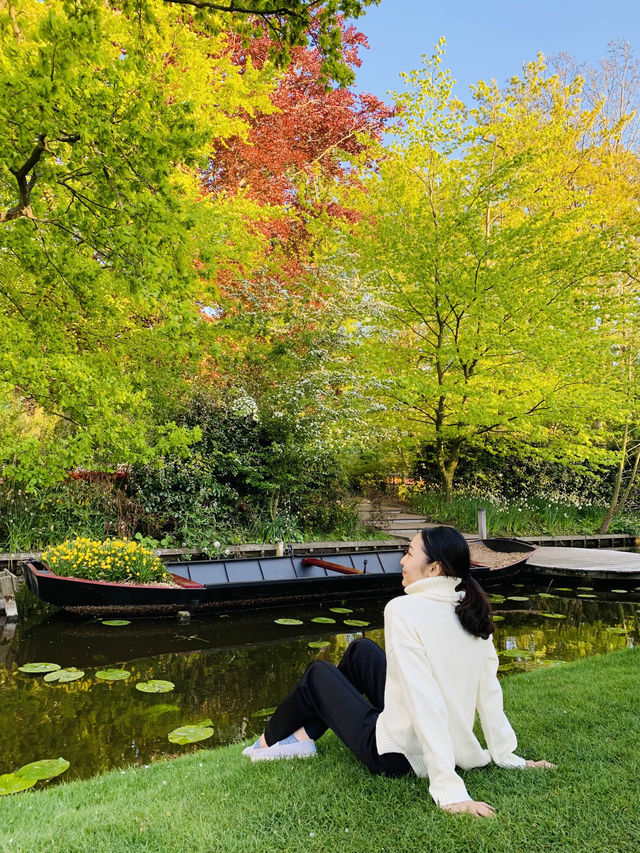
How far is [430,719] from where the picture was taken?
6.75ft

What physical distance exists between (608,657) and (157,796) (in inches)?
172

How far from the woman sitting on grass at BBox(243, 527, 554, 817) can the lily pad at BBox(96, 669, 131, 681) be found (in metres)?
3.52

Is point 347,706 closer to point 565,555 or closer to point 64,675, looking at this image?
point 64,675

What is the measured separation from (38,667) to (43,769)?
83.0 inches

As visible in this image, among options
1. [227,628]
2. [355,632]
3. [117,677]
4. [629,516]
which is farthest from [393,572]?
[629,516]

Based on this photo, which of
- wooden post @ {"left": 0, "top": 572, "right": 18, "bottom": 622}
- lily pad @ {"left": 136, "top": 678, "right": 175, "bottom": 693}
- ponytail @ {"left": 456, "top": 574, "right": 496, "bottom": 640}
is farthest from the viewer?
wooden post @ {"left": 0, "top": 572, "right": 18, "bottom": 622}

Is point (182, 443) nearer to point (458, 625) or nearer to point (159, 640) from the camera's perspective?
point (159, 640)

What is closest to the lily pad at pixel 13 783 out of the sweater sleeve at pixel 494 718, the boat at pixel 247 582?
the sweater sleeve at pixel 494 718

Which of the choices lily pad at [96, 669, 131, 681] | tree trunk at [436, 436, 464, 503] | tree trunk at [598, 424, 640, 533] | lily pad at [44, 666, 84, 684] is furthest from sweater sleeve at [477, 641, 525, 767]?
tree trunk at [598, 424, 640, 533]

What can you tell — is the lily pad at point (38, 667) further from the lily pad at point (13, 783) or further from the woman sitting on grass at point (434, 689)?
the woman sitting on grass at point (434, 689)

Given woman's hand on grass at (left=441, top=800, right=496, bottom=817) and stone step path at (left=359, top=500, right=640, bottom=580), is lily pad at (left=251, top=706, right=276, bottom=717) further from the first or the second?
stone step path at (left=359, top=500, right=640, bottom=580)

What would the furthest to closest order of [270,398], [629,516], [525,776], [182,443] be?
1. [629,516]
2. [270,398]
3. [182,443]
4. [525,776]

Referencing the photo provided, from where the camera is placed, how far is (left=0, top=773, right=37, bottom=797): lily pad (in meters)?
3.23

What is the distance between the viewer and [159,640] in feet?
21.7
